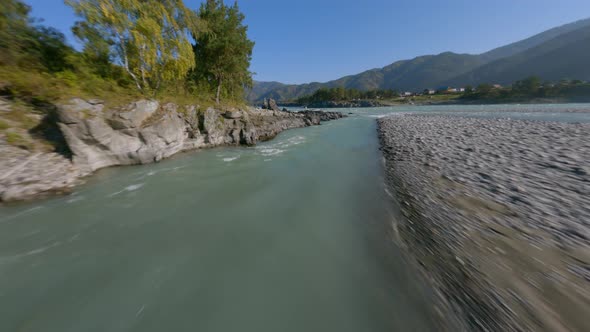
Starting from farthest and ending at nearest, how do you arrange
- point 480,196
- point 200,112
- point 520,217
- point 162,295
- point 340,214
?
point 200,112 → point 340,214 → point 480,196 → point 520,217 → point 162,295

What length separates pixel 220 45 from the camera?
1853 cm

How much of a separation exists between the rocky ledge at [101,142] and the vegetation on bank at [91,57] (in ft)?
2.91

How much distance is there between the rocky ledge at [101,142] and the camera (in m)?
6.18

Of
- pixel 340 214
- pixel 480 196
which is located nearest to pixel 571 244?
pixel 480 196

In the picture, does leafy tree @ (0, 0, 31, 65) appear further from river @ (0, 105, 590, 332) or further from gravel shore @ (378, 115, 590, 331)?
gravel shore @ (378, 115, 590, 331)

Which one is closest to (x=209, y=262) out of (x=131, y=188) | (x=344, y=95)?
(x=131, y=188)

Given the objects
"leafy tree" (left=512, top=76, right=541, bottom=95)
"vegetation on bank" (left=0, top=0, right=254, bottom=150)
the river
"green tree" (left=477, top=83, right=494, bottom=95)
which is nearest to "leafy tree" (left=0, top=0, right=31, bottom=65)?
"vegetation on bank" (left=0, top=0, right=254, bottom=150)

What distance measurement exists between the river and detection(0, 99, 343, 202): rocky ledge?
1042mm

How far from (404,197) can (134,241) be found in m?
7.35

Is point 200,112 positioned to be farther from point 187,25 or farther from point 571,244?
point 571,244

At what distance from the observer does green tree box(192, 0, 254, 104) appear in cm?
1881

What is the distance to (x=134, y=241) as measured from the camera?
4316 mm

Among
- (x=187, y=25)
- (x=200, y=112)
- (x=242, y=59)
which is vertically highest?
(x=187, y=25)

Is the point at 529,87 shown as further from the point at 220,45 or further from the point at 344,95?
the point at 220,45
